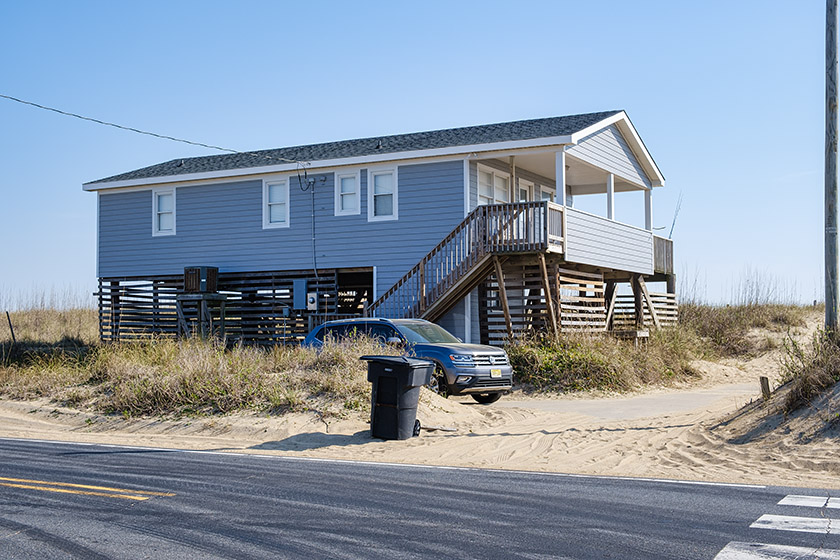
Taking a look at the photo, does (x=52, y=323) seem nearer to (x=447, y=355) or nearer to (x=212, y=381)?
(x=212, y=381)

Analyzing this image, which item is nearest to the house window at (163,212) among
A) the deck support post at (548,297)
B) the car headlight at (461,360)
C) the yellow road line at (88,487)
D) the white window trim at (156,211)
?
the white window trim at (156,211)

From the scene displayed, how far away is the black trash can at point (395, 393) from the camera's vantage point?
13.1 meters

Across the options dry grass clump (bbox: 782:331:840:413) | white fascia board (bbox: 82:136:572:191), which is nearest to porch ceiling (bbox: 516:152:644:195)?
white fascia board (bbox: 82:136:572:191)

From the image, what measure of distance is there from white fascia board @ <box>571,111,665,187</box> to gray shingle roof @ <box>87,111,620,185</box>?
0.65 ft

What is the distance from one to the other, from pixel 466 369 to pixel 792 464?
7.02m

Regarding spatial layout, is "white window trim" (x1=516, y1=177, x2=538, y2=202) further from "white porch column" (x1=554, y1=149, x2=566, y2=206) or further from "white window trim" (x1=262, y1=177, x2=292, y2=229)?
"white window trim" (x1=262, y1=177, x2=292, y2=229)

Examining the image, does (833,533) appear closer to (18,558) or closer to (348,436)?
(18,558)

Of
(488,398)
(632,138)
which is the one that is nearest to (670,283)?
(632,138)

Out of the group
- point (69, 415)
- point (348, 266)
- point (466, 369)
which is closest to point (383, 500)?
point (466, 369)

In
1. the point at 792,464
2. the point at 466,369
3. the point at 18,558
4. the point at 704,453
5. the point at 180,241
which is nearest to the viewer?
the point at 18,558

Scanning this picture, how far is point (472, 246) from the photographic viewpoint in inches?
905

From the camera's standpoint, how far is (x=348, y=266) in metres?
26.5

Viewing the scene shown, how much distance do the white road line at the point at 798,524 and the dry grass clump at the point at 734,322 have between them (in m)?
21.8

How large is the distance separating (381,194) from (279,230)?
12.0ft
